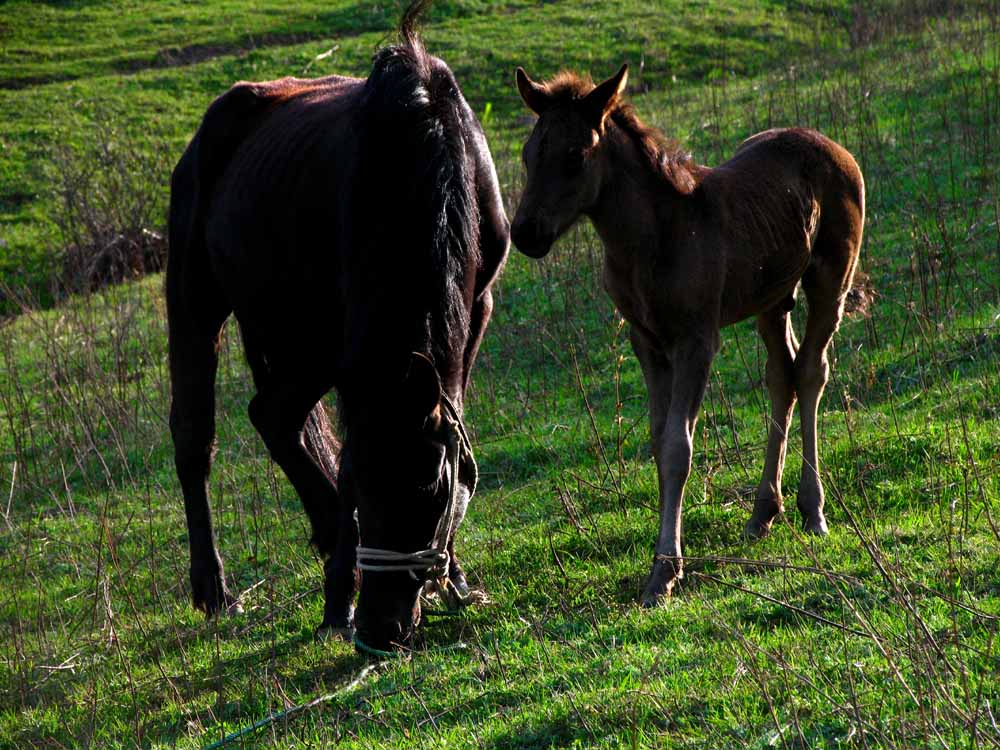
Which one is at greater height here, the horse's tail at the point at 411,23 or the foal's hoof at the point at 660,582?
the horse's tail at the point at 411,23

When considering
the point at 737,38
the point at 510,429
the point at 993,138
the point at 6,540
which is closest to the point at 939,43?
the point at 993,138

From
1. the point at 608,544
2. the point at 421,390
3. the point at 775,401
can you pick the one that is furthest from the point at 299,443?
the point at 775,401

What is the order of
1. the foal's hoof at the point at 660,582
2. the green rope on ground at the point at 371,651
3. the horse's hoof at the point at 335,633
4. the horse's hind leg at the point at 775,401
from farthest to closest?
1. the horse's hind leg at the point at 775,401
2. the horse's hoof at the point at 335,633
3. the foal's hoof at the point at 660,582
4. the green rope on ground at the point at 371,651

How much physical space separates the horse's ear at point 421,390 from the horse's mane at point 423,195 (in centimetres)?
11

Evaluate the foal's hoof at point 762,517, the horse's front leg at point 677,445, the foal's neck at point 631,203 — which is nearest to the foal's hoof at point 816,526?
the foal's hoof at point 762,517

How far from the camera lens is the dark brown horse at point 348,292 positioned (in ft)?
13.9

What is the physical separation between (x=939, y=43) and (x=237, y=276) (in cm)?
1279

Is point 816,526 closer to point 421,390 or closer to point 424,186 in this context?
point 421,390

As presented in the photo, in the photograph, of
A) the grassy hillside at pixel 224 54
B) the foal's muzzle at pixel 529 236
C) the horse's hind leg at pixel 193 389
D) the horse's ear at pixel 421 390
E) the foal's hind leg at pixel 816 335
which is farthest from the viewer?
the grassy hillside at pixel 224 54

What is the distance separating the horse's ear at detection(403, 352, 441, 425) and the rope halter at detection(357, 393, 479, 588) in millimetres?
140

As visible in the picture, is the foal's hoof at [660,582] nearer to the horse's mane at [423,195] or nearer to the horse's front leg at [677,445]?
the horse's front leg at [677,445]

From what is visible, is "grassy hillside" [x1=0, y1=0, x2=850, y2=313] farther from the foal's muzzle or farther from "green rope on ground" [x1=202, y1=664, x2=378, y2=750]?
the foal's muzzle

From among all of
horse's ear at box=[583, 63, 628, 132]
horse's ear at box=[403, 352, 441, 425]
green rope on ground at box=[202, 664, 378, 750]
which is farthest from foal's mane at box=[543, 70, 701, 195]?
green rope on ground at box=[202, 664, 378, 750]

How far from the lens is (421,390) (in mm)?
4156
